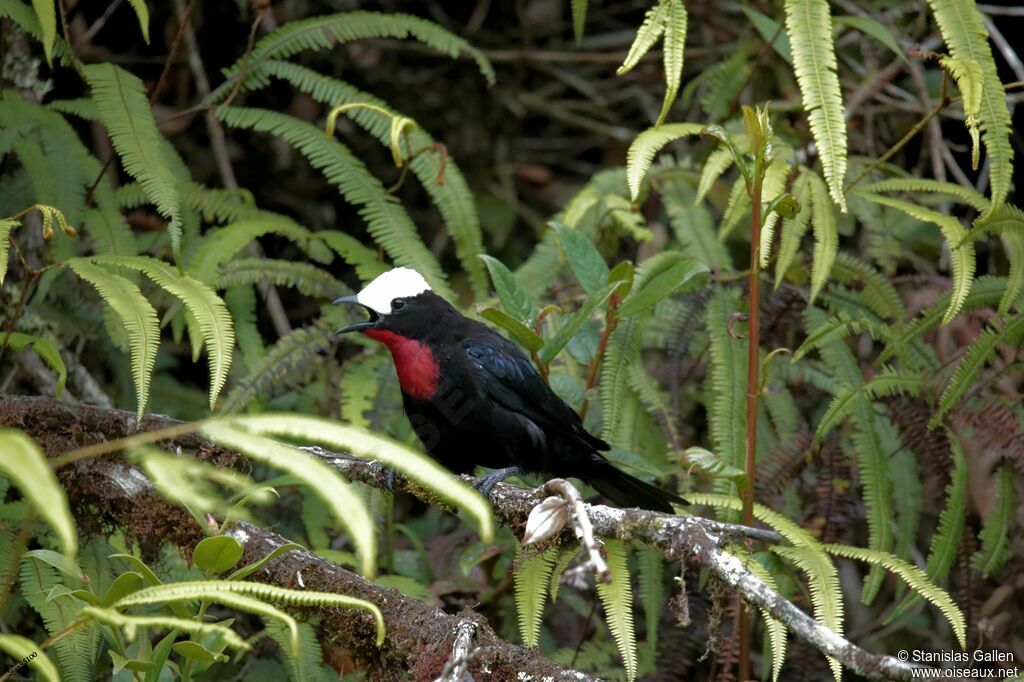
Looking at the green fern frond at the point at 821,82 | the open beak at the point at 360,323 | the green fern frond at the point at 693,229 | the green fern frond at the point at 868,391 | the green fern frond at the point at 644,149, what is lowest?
the green fern frond at the point at 868,391

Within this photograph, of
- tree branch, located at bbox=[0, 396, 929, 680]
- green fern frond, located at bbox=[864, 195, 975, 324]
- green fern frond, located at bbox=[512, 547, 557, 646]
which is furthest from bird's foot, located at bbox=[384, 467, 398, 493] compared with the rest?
green fern frond, located at bbox=[864, 195, 975, 324]

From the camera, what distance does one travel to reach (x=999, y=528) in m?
3.23

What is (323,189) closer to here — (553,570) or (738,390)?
(738,390)

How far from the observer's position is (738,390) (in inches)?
133

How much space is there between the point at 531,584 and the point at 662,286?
894 mm

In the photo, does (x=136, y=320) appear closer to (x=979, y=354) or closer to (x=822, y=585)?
(x=822, y=585)

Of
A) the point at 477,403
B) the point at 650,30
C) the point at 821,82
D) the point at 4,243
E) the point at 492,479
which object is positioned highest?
the point at 650,30

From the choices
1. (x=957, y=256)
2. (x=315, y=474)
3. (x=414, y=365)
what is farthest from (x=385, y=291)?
(x=315, y=474)

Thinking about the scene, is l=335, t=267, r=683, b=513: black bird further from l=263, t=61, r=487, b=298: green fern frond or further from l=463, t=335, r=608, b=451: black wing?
l=263, t=61, r=487, b=298: green fern frond

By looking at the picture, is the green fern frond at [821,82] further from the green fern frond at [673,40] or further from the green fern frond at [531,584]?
the green fern frond at [531,584]

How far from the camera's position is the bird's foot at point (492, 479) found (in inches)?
122

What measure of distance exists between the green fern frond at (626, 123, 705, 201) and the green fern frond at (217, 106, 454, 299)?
974mm

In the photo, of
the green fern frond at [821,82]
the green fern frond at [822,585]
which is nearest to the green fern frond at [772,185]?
the green fern frond at [821,82]

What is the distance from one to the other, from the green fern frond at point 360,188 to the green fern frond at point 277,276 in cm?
28
